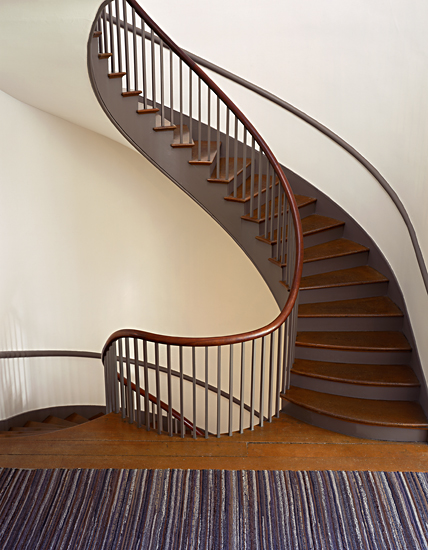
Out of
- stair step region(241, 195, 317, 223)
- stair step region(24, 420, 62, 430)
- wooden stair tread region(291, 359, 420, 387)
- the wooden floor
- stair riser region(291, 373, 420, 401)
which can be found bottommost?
stair step region(24, 420, 62, 430)

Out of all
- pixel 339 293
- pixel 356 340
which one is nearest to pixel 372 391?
pixel 356 340

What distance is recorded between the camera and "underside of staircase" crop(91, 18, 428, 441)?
3.61 metres

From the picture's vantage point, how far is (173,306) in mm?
6691

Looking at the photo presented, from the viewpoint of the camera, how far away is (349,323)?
4234mm

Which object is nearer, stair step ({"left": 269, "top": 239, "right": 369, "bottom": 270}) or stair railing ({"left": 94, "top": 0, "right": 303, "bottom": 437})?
stair railing ({"left": 94, "top": 0, "right": 303, "bottom": 437})

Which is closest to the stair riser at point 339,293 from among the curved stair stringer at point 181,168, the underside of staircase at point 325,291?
the underside of staircase at point 325,291

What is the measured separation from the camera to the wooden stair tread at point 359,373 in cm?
370

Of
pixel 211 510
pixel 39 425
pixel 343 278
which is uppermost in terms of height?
pixel 343 278

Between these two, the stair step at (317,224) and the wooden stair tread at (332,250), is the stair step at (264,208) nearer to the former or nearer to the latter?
the stair step at (317,224)

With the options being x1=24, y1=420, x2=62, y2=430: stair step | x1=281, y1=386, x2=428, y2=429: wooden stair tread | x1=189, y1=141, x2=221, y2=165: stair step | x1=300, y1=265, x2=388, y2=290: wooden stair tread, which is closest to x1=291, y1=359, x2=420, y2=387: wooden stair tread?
x1=281, y1=386, x2=428, y2=429: wooden stair tread

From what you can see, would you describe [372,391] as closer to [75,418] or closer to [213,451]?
[213,451]

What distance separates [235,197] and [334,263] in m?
1.27

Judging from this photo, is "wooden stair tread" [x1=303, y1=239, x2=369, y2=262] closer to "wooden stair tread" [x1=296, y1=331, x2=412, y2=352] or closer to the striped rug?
"wooden stair tread" [x1=296, y1=331, x2=412, y2=352]

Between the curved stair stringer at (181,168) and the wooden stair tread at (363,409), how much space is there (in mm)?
1069
